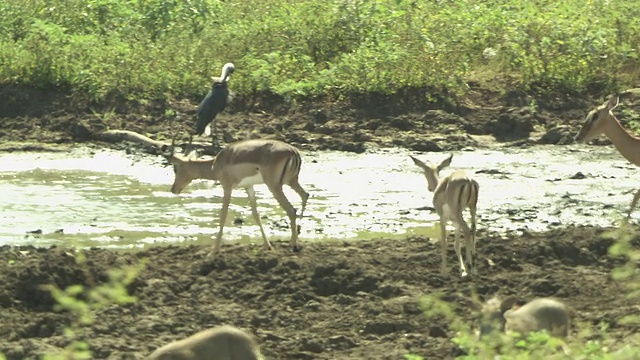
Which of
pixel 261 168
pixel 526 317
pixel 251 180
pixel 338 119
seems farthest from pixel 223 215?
pixel 338 119

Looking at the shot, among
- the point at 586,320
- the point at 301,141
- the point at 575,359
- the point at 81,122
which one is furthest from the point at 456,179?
the point at 81,122

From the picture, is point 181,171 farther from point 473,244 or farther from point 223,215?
point 473,244

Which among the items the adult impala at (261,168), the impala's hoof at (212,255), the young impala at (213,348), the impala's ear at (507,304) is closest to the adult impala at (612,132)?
the adult impala at (261,168)

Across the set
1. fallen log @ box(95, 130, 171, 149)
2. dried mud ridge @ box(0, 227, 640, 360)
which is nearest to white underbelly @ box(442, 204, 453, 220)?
dried mud ridge @ box(0, 227, 640, 360)

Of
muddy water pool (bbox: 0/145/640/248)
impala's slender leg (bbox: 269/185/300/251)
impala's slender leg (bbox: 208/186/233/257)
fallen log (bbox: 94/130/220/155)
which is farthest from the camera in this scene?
fallen log (bbox: 94/130/220/155)

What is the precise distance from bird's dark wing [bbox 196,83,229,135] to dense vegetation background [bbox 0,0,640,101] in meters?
2.16

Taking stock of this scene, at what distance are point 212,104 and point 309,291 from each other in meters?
6.31

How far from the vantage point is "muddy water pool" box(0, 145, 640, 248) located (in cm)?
1409

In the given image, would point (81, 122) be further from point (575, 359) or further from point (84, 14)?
point (575, 359)

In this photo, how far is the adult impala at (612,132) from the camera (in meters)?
15.1

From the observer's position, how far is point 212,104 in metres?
16.9

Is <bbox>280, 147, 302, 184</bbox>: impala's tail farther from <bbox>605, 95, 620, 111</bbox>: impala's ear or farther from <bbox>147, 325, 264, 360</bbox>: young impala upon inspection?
<bbox>147, 325, 264, 360</bbox>: young impala

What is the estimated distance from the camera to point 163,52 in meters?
20.2

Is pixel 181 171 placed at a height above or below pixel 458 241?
above
